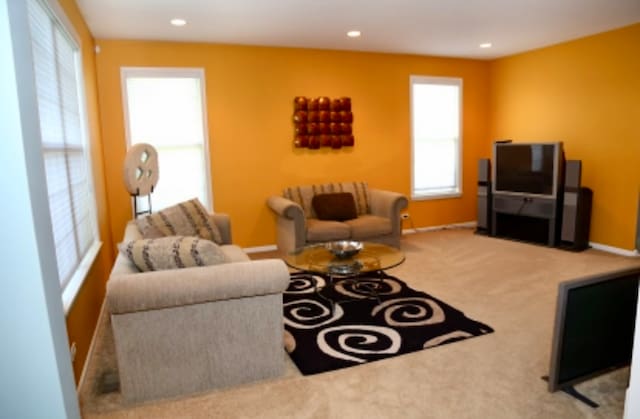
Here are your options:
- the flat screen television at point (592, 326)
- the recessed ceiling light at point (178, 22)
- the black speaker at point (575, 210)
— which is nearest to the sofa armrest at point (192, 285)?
the flat screen television at point (592, 326)

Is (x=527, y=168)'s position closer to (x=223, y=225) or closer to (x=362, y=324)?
(x=362, y=324)

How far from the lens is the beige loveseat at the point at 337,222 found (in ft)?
15.4

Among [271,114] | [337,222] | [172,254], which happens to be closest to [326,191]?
[337,222]

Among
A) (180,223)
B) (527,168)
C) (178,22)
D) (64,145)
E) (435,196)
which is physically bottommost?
(435,196)

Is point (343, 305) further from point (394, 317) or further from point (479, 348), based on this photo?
point (479, 348)

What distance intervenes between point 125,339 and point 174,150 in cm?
312

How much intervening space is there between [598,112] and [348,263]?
3691 millimetres

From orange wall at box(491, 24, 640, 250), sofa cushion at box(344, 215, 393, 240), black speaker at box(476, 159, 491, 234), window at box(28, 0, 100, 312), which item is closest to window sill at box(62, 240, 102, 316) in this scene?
window at box(28, 0, 100, 312)

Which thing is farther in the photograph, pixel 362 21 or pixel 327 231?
pixel 327 231

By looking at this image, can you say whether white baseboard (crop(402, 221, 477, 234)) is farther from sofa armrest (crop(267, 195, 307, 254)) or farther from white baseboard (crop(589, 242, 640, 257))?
sofa armrest (crop(267, 195, 307, 254))

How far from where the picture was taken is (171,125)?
486 centimetres

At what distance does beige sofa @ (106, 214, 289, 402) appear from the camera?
215 cm

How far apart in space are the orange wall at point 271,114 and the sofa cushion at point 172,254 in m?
2.72

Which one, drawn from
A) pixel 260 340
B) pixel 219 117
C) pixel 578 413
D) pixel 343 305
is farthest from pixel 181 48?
pixel 578 413
